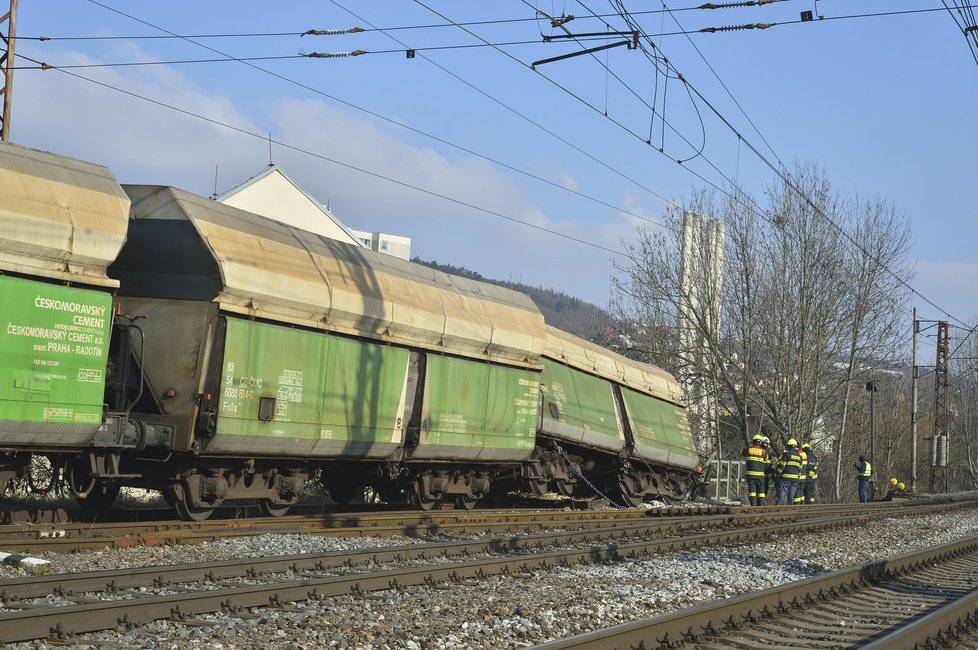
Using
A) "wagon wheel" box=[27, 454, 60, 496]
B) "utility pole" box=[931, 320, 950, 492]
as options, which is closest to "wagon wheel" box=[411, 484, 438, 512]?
"wagon wheel" box=[27, 454, 60, 496]

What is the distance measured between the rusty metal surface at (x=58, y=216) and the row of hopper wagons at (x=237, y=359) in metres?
0.02

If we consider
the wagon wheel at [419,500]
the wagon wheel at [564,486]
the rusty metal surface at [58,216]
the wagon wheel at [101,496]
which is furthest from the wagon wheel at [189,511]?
the wagon wheel at [564,486]

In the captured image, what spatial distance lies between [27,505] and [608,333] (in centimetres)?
3230

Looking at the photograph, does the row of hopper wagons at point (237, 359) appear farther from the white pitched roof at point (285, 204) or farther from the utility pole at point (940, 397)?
the utility pole at point (940, 397)

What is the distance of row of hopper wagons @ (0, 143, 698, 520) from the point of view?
32.7 feet

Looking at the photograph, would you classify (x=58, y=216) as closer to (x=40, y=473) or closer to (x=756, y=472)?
(x=40, y=473)

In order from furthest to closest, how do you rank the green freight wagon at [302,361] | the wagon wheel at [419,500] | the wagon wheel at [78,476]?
the wagon wheel at [419,500], the green freight wagon at [302,361], the wagon wheel at [78,476]

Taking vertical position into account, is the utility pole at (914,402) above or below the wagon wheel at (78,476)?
above

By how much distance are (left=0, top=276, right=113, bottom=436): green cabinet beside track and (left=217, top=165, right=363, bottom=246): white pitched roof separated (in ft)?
100

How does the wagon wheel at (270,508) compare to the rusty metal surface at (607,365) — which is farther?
the rusty metal surface at (607,365)

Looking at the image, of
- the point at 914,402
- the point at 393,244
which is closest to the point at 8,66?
the point at 914,402

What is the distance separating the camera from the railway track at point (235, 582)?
264 inches

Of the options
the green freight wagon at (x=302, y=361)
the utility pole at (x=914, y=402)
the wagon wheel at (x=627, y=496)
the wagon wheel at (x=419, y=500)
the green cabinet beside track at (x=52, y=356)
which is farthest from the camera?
the utility pole at (x=914, y=402)

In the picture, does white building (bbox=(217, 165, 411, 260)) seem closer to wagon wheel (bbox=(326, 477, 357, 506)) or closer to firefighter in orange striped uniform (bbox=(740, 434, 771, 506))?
firefighter in orange striped uniform (bbox=(740, 434, 771, 506))
